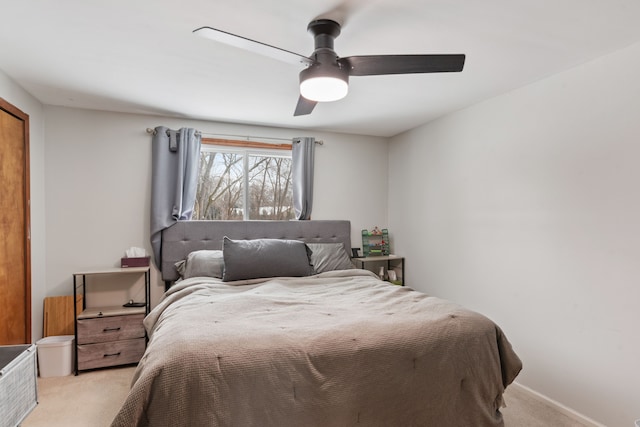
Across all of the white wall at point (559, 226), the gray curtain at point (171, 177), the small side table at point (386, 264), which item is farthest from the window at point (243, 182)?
the white wall at point (559, 226)

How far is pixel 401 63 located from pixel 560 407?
2562mm

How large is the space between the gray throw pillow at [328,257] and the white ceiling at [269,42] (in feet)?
4.82

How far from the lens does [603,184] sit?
221 centimetres

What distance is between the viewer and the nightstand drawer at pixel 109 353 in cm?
291

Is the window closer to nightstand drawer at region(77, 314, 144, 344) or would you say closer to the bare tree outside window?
the bare tree outside window

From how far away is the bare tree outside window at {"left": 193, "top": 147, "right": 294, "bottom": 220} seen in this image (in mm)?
3854

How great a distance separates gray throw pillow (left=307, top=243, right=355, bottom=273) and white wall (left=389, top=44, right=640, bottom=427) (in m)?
1.04

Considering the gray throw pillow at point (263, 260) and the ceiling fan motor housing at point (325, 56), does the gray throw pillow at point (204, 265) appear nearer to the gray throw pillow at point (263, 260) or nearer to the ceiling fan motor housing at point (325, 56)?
the gray throw pillow at point (263, 260)

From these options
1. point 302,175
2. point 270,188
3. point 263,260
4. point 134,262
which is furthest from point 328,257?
point 134,262

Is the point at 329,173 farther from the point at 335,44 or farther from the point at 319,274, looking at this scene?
the point at 335,44

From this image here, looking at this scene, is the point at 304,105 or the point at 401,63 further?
the point at 304,105

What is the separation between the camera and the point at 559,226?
246cm

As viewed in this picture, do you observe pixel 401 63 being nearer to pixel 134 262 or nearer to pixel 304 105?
pixel 304 105

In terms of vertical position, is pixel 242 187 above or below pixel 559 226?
above
